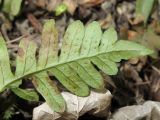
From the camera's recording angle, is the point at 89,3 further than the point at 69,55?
Yes

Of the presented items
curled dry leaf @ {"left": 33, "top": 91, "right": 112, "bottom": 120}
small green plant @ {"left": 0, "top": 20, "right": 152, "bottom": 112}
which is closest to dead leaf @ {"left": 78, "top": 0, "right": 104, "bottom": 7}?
small green plant @ {"left": 0, "top": 20, "right": 152, "bottom": 112}

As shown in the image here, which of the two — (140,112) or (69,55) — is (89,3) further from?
(140,112)

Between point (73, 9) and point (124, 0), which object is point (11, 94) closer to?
point (73, 9)

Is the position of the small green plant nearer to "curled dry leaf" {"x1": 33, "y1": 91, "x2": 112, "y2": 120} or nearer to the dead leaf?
"curled dry leaf" {"x1": 33, "y1": 91, "x2": 112, "y2": 120}

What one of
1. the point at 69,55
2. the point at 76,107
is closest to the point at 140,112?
the point at 76,107

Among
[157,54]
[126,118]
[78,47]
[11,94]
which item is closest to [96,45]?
[78,47]

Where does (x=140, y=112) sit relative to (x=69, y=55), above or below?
below

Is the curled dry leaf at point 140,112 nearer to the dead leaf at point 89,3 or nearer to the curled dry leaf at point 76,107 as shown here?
the curled dry leaf at point 76,107

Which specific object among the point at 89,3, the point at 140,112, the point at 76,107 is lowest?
the point at 140,112
